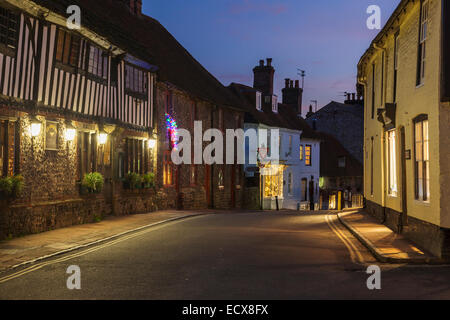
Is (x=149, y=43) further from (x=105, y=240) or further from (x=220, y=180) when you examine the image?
(x=105, y=240)

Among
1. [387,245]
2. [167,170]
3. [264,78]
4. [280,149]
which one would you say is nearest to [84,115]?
[167,170]

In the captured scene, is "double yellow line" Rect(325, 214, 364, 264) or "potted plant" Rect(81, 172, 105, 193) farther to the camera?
"potted plant" Rect(81, 172, 105, 193)

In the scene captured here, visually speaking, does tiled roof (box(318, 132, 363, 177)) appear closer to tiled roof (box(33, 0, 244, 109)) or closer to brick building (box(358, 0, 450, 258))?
tiled roof (box(33, 0, 244, 109))

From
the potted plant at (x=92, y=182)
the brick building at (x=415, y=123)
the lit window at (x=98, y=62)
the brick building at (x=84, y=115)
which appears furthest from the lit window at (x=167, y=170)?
the brick building at (x=415, y=123)

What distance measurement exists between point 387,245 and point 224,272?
4823mm

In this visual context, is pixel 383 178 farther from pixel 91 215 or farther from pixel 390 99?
pixel 91 215

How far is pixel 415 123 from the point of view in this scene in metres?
13.1

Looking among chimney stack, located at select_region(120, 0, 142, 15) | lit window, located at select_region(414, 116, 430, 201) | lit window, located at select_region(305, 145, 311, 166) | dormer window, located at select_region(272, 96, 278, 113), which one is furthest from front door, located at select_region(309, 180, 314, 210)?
lit window, located at select_region(414, 116, 430, 201)

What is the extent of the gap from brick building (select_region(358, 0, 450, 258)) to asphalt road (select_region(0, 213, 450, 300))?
1563 mm

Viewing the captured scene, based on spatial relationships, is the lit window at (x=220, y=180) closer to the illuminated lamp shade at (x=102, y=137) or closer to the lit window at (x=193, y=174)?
the lit window at (x=193, y=174)

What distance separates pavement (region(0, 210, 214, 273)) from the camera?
10.7 metres
